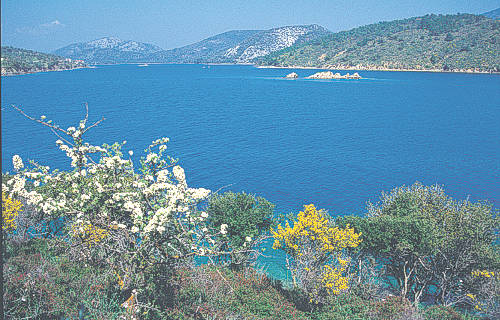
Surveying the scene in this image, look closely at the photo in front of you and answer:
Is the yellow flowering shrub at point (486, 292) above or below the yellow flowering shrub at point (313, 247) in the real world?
below

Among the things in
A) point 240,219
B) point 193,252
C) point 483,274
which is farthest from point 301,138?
point 193,252

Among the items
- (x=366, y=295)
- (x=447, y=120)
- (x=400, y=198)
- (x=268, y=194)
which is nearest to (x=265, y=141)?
(x=268, y=194)

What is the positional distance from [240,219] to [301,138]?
46.3 m

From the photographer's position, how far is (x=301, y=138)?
221ft

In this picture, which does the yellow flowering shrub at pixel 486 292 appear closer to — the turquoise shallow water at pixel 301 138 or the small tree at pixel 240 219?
the small tree at pixel 240 219

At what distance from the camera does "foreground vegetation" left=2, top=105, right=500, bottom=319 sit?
10188 millimetres

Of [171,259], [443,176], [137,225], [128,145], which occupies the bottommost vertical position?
[443,176]

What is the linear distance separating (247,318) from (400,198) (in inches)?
708

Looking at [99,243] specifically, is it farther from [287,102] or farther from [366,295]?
[287,102]

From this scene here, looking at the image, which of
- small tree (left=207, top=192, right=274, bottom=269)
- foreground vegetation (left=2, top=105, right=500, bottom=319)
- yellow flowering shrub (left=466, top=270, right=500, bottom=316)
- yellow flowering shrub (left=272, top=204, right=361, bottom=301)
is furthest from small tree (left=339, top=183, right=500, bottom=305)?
small tree (left=207, top=192, right=274, bottom=269)

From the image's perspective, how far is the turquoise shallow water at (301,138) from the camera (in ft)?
147

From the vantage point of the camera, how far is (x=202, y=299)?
14.0 m

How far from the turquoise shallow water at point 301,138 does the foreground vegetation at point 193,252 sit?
49.2 ft

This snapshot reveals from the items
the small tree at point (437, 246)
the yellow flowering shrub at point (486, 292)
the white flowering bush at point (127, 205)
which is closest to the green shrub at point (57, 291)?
the white flowering bush at point (127, 205)
